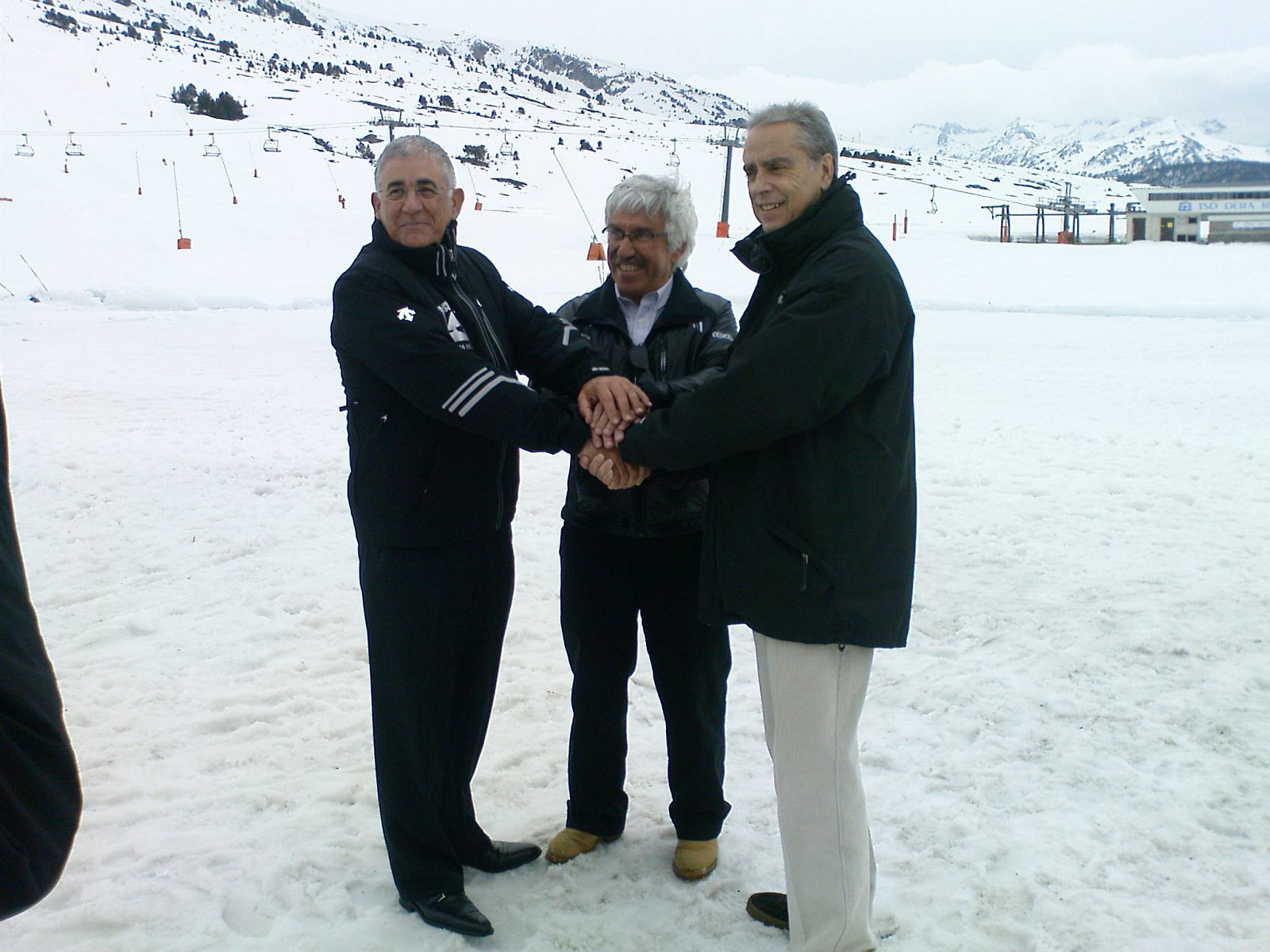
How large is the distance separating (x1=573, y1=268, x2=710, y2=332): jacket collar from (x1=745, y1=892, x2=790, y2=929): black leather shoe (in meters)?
1.62

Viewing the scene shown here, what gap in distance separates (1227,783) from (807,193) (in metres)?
2.48

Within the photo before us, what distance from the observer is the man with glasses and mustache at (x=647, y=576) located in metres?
3.01

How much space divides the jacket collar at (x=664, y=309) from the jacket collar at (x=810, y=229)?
59 cm

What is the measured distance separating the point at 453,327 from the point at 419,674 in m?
0.93

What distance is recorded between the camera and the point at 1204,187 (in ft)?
158

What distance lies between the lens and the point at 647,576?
3.04 metres

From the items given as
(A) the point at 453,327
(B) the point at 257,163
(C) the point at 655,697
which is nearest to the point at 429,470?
(A) the point at 453,327

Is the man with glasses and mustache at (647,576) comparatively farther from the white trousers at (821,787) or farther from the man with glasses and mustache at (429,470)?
the white trousers at (821,787)

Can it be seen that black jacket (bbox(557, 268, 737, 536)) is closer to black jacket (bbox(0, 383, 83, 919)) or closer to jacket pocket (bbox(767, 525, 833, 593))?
jacket pocket (bbox(767, 525, 833, 593))

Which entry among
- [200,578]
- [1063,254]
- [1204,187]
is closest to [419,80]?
[1204,187]

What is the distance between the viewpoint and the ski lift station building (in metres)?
43.7

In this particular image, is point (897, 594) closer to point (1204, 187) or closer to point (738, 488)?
point (738, 488)

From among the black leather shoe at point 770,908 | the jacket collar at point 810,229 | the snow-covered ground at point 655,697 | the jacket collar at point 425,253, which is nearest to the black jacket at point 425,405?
the jacket collar at point 425,253

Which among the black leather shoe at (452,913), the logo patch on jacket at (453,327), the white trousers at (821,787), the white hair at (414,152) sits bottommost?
the black leather shoe at (452,913)
